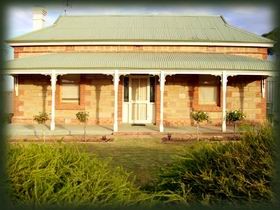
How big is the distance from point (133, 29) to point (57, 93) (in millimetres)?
5883

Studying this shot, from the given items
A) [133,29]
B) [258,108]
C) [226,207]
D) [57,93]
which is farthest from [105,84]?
[226,207]

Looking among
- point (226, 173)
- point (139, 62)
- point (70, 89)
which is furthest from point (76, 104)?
point (226, 173)

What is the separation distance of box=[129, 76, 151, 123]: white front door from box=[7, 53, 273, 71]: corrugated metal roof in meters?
1.50

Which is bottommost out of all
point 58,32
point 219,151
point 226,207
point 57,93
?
point 226,207

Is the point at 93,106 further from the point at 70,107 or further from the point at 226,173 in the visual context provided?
the point at 226,173

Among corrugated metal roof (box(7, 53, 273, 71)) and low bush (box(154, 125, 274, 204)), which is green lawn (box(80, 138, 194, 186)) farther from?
corrugated metal roof (box(7, 53, 273, 71))

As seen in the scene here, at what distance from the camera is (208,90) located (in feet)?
64.0

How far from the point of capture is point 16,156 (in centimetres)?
442

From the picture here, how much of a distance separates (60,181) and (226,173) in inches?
86.8

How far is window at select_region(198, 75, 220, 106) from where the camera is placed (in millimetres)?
19453

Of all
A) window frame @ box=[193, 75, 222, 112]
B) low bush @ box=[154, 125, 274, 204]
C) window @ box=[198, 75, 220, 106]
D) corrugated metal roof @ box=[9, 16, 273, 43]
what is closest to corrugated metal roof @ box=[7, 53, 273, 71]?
corrugated metal roof @ box=[9, 16, 273, 43]

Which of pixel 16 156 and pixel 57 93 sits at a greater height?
pixel 57 93

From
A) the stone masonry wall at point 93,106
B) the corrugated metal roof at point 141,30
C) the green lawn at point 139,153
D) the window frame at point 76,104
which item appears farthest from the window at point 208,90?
the window frame at point 76,104

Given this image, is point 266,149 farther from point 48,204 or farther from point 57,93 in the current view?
point 57,93
